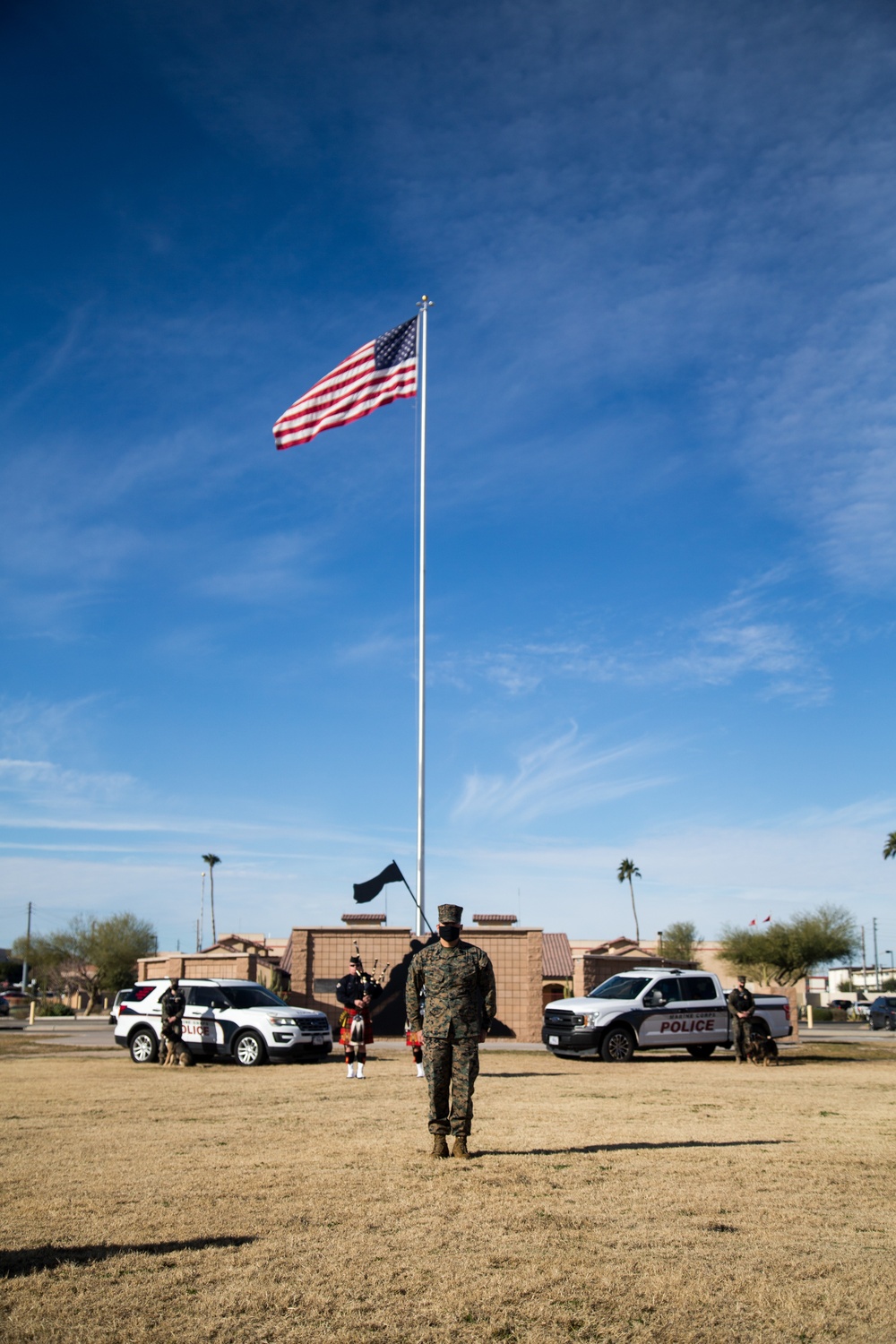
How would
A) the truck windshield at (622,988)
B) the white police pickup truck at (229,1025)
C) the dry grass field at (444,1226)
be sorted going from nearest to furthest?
the dry grass field at (444,1226) < the white police pickup truck at (229,1025) < the truck windshield at (622,988)

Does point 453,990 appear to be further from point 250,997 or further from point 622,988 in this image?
point 622,988

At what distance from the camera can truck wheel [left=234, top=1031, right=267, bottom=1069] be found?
20.4 m

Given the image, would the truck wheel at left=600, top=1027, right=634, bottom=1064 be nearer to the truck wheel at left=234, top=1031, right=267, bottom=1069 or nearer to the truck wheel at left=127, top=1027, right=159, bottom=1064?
the truck wheel at left=234, top=1031, right=267, bottom=1069

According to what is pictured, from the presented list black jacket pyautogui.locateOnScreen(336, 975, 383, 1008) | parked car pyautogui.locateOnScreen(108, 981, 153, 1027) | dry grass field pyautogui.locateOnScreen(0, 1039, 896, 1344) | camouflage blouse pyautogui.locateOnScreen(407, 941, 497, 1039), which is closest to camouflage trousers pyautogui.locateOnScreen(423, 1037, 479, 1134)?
camouflage blouse pyautogui.locateOnScreen(407, 941, 497, 1039)

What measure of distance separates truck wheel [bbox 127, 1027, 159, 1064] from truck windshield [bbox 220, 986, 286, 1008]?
5.37ft

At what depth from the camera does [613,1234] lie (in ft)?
20.5

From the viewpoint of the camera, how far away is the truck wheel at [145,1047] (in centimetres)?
2138

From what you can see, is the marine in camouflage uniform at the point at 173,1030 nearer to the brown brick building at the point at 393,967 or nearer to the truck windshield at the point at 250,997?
the truck windshield at the point at 250,997

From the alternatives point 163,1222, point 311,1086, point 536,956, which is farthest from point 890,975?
point 163,1222

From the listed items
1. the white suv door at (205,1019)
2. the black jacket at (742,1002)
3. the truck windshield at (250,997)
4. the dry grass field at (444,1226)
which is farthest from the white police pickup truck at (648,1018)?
the dry grass field at (444,1226)

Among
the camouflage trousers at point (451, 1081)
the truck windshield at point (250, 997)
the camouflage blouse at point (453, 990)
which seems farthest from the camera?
the truck windshield at point (250, 997)

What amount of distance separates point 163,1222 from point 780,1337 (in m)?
3.61

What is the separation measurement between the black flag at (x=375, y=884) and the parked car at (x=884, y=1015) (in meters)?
27.7

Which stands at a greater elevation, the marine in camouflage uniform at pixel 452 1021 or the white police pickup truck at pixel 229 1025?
the marine in camouflage uniform at pixel 452 1021
